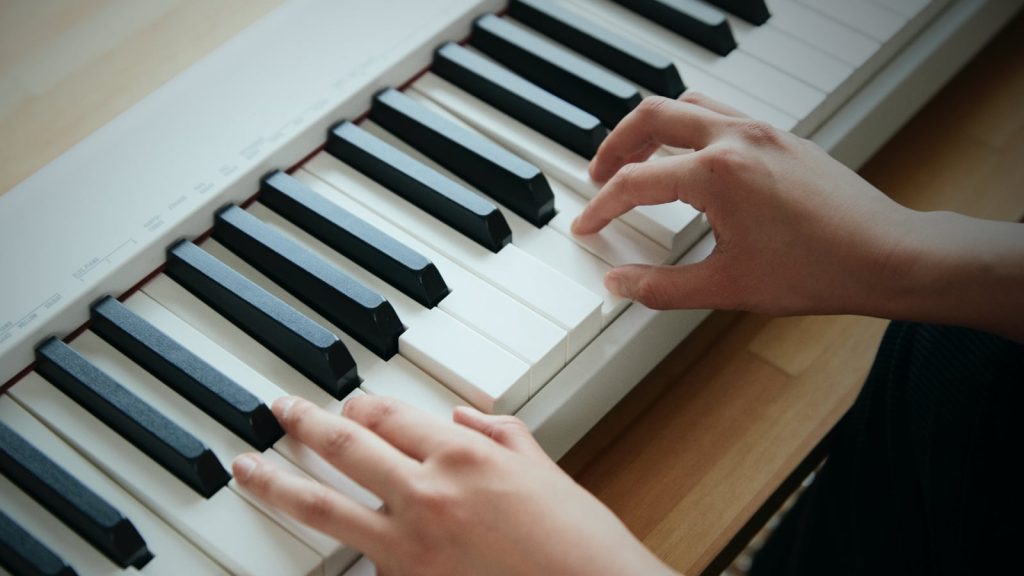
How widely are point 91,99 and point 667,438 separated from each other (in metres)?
0.66

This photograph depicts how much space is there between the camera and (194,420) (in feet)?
3.45

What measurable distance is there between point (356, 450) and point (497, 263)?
259mm

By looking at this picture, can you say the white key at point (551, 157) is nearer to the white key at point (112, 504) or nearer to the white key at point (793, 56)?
the white key at point (793, 56)

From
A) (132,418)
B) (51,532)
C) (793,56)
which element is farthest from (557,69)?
(51,532)

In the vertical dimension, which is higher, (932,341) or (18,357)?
(18,357)

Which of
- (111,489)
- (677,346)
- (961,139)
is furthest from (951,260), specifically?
(111,489)

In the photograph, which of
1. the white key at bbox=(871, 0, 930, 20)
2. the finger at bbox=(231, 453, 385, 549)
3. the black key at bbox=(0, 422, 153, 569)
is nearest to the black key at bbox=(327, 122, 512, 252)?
the finger at bbox=(231, 453, 385, 549)

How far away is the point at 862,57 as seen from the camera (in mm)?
1373

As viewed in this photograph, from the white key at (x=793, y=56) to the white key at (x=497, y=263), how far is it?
400 mm

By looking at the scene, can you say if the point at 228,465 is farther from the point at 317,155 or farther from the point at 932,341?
the point at 932,341

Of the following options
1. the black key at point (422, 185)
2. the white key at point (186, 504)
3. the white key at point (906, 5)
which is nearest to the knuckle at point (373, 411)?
the white key at point (186, 504)

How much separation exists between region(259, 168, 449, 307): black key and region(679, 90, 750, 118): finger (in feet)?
1.08

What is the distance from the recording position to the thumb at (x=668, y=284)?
1149 mm

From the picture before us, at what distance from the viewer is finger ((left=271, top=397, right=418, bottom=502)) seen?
98 centimetres
